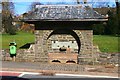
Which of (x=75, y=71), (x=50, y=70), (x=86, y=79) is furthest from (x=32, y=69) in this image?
(x=86, y=79)

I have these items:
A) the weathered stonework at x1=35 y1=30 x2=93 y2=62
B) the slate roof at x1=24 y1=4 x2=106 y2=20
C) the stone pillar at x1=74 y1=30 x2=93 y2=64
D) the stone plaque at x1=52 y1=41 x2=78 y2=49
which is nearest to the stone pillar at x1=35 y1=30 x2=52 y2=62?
the weathered stonework at x1=35 y1=30 x2=93 y2=62

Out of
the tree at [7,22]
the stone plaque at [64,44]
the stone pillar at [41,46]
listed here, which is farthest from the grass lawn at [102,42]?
the tree at [7,22]

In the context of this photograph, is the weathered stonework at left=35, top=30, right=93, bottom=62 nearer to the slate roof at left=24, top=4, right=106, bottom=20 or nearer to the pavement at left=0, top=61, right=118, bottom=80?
the slate roof at left=24, top=4, right=106, bottom=20

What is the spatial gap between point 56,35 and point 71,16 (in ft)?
5.47

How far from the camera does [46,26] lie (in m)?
23.5

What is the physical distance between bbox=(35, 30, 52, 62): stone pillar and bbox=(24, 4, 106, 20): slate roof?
1.04m

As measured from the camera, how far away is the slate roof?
23.1 m

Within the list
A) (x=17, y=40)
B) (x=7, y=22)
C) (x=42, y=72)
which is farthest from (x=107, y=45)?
(x=7, y=22)

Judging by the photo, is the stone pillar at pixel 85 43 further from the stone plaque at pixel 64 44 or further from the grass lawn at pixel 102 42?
the grass lawn at pixel 102 42

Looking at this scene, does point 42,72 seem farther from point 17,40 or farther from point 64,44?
point 17,40

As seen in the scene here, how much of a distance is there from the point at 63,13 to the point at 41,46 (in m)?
2.69

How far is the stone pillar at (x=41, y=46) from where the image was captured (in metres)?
23.5

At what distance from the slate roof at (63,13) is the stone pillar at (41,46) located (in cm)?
104

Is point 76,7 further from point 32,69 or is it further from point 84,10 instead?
point 32,69
